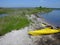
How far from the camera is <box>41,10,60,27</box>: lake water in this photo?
279 cm

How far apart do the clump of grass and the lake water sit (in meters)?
0.34

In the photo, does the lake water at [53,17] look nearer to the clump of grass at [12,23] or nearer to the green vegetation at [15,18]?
the green vegetation at [15,18]

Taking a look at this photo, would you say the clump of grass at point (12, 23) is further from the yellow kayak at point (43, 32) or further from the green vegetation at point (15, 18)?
the yellow kayak at point (43, 32)

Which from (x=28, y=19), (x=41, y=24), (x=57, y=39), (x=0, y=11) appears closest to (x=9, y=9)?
(x=0, y=11)

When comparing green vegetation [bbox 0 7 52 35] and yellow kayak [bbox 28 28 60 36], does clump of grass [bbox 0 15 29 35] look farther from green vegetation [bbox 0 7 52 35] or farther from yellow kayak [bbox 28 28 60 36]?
yellow kayak [bbox 28 28 60 36]

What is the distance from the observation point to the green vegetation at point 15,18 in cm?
267

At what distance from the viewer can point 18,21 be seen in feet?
8.96

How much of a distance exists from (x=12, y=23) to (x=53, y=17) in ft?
2.30

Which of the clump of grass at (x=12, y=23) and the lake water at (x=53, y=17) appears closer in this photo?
the clump of grass at (x=12, y=23)

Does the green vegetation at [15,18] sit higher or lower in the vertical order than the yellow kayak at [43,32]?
higher

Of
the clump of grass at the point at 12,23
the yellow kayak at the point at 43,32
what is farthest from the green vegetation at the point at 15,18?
the yellow kayak at the point at 43,32

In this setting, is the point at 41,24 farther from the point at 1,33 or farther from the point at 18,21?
the point at 1,33

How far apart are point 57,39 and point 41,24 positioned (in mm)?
357

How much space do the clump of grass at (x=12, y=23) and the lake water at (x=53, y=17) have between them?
336 mm
